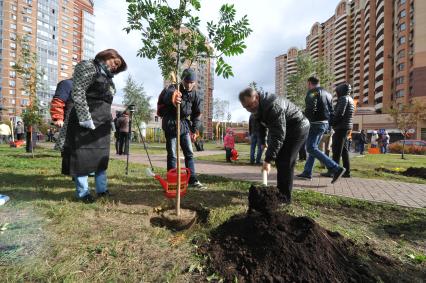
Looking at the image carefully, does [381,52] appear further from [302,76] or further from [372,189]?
[372,189]

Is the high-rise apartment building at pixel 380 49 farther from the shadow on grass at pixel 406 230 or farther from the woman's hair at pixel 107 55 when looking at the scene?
the woman's hair at pixel 107 55

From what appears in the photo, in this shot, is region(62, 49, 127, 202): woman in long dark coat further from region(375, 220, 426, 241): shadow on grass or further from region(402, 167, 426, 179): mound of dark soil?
region(402, 167, 426, 179): mound of dark soil

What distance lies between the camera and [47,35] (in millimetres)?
77062

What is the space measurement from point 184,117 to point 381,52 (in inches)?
3080

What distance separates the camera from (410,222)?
3195 mm

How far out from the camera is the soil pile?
5.89ft

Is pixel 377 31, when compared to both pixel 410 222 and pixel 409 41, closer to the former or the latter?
pixel 409 41

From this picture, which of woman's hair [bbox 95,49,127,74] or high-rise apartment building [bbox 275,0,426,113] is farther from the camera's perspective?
high-rise apartment building [bbox 275,0,426,113]

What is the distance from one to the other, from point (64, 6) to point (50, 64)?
1897 cm

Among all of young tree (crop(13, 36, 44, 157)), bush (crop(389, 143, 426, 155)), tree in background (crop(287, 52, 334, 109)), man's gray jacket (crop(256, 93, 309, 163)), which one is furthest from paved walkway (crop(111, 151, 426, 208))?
bush (crop(389, 143, 426, 155))

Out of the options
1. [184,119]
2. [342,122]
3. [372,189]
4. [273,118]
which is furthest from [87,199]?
[342,122]

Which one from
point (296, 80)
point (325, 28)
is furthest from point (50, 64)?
point (325, 28)

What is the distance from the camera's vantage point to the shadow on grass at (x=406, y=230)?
2.82 metres

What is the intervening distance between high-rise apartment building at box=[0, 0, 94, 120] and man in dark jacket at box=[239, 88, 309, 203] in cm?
7355
